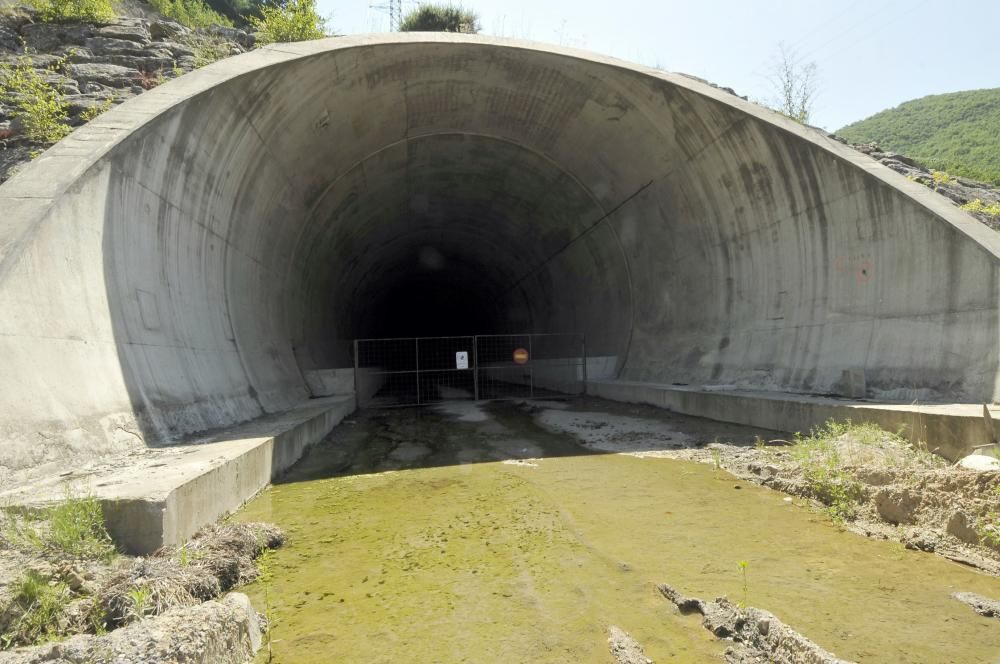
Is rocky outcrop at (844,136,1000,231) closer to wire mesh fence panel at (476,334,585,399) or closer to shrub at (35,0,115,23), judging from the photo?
wire mesh fence panel at (476,334,585,399)

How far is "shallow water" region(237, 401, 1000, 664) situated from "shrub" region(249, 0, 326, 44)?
10.4 m

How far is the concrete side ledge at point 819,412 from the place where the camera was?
6.07 metres

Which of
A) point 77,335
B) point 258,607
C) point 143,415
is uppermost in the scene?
point 77,335

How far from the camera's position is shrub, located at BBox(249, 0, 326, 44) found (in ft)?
43.7

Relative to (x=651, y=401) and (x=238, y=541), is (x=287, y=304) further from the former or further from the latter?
(x=238, y=541)

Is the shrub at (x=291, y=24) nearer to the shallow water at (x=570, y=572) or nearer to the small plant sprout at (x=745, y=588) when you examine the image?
the shallow water at (x=570, y=572)

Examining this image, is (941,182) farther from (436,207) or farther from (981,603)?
(436,207)

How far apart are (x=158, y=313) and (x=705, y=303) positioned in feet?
32.1

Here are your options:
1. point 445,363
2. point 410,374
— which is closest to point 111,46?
point 410,374

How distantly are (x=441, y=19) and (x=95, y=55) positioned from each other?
1595 centimetres

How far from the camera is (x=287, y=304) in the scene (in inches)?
535

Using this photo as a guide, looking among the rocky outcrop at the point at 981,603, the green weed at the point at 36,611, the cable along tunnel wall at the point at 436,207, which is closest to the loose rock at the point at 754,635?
the rocky outcrop at the point at 981,603

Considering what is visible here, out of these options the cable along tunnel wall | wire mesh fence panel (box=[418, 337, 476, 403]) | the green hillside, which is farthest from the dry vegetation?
the green hillside

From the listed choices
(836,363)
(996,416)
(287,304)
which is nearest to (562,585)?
(996,416)
